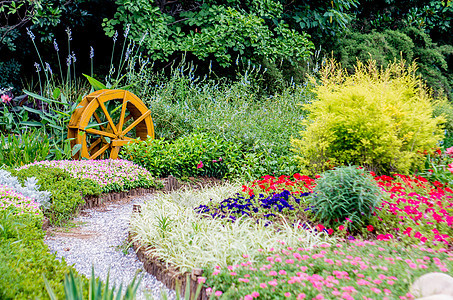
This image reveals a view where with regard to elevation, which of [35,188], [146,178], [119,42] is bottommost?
[146,178]

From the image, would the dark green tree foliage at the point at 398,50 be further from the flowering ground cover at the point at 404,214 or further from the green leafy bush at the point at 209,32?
the flowering ground cover at the point at 404,214

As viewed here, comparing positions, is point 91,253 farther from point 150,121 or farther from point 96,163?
point 150,121

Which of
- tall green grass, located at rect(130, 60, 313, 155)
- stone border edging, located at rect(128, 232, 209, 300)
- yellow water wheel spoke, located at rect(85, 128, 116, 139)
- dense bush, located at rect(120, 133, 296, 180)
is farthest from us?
tall green grass, located at rect(130, 60, 313, 155)

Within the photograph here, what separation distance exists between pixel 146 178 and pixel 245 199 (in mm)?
1845

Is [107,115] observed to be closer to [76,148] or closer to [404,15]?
[76,148]

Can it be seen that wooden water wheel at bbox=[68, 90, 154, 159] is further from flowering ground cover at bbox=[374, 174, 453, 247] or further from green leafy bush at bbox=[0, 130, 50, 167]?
flowering ground cover at bbox=[374, 174, 453, 247]

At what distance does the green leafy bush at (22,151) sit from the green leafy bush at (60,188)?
840 millimetres

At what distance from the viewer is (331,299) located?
1.68 meters

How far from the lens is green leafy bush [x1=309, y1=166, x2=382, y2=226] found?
9.70ft

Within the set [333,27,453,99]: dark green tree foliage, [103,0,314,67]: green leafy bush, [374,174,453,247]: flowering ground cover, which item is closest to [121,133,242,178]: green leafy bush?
[374,174,453,247]: flowering ground cover

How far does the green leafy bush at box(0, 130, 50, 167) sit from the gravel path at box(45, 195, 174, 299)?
64.4 inches

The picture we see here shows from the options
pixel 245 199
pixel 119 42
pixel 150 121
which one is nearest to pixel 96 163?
pixel 150 121

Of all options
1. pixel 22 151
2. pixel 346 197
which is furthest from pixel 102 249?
pixel 22 151

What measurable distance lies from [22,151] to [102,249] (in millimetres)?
2830
